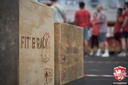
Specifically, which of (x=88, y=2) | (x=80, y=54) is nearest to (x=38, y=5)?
(x=80, y=54)

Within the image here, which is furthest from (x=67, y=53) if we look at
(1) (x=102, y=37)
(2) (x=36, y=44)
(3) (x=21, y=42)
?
(1) (x=102, y=37)

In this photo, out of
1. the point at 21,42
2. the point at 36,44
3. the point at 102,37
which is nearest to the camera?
the point at 21,42

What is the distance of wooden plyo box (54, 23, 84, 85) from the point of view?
484 centimetres

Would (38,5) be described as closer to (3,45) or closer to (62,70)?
(3,45)

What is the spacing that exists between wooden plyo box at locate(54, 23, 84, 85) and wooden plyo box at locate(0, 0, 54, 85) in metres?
0.62

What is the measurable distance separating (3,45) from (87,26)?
1042 centimetres

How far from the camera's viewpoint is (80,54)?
625cm

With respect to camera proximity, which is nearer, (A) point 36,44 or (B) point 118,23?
(A) point 36,44

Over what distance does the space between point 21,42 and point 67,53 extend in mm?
1635

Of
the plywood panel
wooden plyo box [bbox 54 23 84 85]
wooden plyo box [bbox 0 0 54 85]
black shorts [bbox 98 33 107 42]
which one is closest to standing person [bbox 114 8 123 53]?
black shorts [bbox 98 33 107 42]

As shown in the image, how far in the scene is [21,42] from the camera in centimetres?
370

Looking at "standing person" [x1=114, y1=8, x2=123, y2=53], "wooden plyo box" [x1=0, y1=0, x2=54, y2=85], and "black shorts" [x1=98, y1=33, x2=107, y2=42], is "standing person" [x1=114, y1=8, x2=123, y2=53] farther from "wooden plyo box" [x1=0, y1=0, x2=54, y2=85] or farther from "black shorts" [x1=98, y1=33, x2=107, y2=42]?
"wooden plyo box" [x1=0, y1=0, x2=54, y2=85]

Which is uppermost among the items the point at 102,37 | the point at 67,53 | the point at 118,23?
the point at 118,23

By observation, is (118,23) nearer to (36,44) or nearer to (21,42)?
(36,44)
